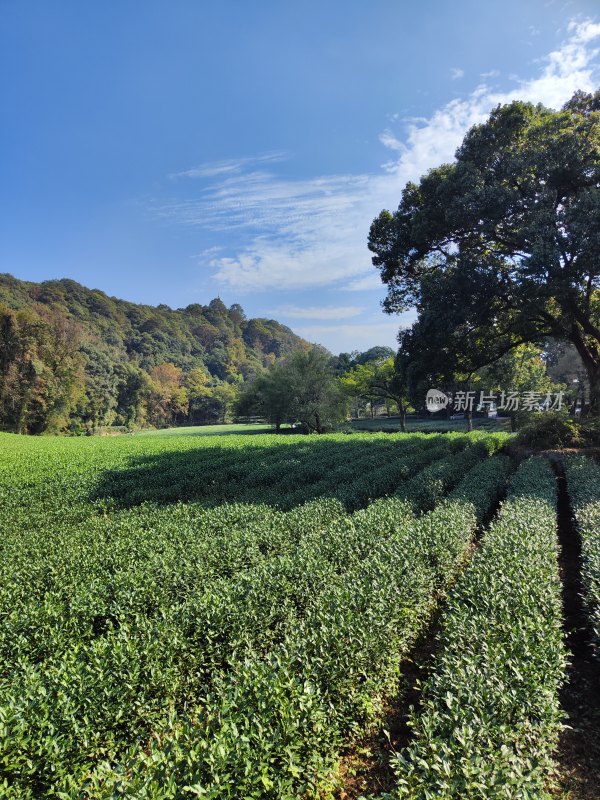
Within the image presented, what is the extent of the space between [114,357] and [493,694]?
8956 cm

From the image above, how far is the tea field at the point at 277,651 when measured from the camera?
2.72 m

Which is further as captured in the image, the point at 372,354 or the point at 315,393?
the point at 372,354

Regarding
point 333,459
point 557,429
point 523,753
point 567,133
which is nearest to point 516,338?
point 557,429

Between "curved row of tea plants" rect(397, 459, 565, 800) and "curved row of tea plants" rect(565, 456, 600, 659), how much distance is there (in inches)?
15.8

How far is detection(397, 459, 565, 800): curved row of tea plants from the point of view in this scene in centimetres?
253

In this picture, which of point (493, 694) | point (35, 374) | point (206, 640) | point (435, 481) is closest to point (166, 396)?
point (35, 374)

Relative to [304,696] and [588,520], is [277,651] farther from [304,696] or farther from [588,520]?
[588,520]

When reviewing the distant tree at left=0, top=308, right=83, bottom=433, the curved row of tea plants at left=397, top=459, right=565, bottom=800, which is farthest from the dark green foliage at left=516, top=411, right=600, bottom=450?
the distant tree at left=0, top=308, right=83, bottom=433

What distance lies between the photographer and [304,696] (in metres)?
→ 3.10

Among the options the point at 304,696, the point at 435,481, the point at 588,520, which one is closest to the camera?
the point at 304,696

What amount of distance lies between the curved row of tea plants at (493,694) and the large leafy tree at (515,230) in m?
12.8

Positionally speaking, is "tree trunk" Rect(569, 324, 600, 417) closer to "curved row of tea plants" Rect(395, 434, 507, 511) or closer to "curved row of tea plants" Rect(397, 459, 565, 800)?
"curved row of tea plants" Rect(395, 434, 507, 511)

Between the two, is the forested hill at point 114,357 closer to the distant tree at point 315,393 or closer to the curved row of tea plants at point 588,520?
the distant tree at point 315,393

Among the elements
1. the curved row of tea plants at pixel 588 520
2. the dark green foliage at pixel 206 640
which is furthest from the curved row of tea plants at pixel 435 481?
the curved row of tea plants at pixel 588 520
